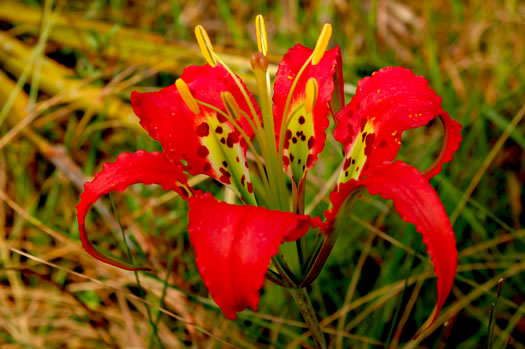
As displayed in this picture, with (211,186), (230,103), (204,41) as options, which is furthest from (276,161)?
Answer: (211,186)

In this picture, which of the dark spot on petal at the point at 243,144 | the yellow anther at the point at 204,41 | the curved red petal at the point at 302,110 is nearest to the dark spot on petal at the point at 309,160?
the curved red petal at the point at 302,110

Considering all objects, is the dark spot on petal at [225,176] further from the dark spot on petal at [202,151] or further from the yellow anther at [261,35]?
the yellow anther at [261,35]

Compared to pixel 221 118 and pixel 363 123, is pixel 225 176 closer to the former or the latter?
pixel 221 118

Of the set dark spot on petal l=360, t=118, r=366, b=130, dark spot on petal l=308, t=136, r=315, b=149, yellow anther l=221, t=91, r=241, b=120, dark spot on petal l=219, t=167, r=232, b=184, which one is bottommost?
dark spot on petal l=219, t=167, r=232, b=184

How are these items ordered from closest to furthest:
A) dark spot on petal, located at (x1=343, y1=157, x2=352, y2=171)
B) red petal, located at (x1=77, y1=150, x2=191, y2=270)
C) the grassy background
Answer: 1. red petal, located at (x1=77, y1=150, x2=191, y2=270)
2. dark spot on petal, located at (x1=343, y1=157, x2=352, y2=171)
3. the grassy background

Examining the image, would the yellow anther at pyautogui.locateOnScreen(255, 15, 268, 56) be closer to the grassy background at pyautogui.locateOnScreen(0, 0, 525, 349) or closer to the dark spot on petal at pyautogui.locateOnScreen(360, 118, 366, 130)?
the dark spot on petal at pyautogui.locateOnScreen(360, 118, 366, 130)

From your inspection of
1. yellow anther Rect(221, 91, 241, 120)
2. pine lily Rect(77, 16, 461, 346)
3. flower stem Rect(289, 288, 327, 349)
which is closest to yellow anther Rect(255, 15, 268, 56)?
pine lily Rect(77, 16, 461, 346)
